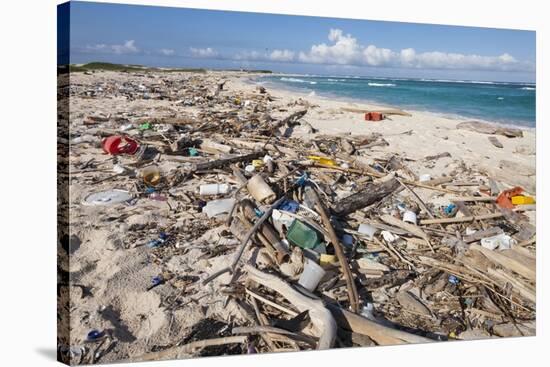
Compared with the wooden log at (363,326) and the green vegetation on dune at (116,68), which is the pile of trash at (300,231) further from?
the green vegetation on dune at (116,68)

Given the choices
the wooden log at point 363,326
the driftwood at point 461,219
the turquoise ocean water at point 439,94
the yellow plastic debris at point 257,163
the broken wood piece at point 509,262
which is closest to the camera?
→ the wooden log at point 363,326

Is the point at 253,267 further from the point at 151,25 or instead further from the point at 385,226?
the point at 151,25

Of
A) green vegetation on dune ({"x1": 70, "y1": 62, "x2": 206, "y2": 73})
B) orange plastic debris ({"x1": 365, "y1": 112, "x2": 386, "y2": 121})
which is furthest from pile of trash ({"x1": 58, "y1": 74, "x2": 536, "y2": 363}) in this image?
orange plastic debris ({"x1": 365, "y1": 112, "x2": 386, "y2": 121})

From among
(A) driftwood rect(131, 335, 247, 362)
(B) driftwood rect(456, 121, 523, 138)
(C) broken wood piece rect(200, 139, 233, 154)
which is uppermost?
(B) driftwood rect(456, 121, 523, 138)

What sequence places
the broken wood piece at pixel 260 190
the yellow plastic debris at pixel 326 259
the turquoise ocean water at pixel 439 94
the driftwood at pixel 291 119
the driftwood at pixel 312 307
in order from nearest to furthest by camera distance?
the driftwood at pixel 312 307 < the yellow plastic debris at pixel 326 259 < the broken wood piece at pixel 260 190 < the turquoise ocean water at pixel 439 94 < the driftwood at pixel 291 119

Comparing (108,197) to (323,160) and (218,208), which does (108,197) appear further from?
(323,160)

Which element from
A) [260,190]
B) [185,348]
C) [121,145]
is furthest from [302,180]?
[185,348]

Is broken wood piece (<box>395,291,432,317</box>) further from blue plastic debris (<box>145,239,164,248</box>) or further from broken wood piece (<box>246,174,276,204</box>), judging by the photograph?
blue plastic debris (<box>145,239,164,248</box>)

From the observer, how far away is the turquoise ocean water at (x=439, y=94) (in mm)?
5078

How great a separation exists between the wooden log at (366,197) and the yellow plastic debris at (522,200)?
119 cm

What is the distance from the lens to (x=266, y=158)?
490 centimetres

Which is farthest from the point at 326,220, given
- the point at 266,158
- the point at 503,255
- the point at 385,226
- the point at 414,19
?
the point at 414,19

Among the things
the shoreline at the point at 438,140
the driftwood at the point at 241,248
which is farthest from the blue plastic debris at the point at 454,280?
the driftwood at the point at 241,248

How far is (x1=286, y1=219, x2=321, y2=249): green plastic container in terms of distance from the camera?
4211 mm
